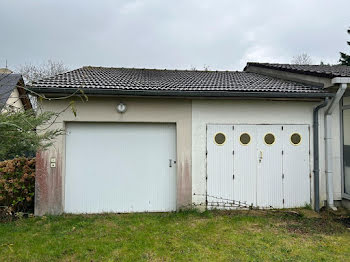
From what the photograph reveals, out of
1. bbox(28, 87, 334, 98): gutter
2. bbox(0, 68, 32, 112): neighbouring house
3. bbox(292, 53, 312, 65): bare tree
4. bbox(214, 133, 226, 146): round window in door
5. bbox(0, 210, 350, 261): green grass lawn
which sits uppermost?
bbox(292, 53, 312, 65): bare tree

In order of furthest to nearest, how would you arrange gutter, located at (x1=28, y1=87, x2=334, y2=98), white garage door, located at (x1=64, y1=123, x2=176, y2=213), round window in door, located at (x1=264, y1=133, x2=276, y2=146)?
round window in door, located at (x1=264, y1=133, x2=276, y2=146) → white garage door, located at (x1=64, y1=123, x2=176, y2=213) → gutter, located at (x1=28, y1=87, x2=334, y2=98)

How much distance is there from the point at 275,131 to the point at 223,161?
1.64 metres

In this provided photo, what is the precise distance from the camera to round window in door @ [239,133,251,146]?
5.89m

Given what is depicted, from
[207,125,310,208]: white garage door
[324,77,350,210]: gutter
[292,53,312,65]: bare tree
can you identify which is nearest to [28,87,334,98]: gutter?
[324,77,350,210]: gutter

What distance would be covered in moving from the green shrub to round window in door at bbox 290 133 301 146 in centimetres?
691

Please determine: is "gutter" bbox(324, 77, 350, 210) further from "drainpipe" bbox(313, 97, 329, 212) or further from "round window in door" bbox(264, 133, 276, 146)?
"round window in door" bbox(264, 133, 276, 146)

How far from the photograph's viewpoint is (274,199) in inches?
233

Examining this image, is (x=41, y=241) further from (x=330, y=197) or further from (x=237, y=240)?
(x=330, y=197)

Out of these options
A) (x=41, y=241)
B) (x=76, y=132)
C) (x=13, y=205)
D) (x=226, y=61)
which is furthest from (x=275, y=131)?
(x=226, y=61)

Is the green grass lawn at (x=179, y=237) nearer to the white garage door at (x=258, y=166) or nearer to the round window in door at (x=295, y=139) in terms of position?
the white garage door at (x=258, y=166)

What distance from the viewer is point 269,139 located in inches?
234

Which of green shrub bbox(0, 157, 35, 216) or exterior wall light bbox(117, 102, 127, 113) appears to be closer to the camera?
green shrub bbox(0, 157, 35, 216)

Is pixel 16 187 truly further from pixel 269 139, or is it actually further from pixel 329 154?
pixel 329 154

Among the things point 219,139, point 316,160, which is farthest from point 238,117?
point 316,160
